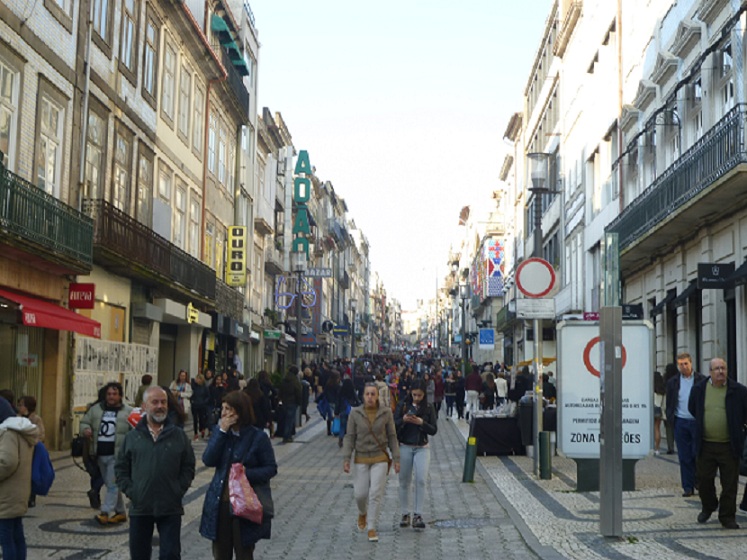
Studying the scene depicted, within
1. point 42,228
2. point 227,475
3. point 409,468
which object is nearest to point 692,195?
point 409,468

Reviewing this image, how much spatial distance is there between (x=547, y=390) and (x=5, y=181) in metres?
13.3

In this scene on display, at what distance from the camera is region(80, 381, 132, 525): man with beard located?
1185cm

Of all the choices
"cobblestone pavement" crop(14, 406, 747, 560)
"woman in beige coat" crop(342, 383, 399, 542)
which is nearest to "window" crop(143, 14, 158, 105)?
"cobblestone pavement" crop(14, 406, 747, 560)

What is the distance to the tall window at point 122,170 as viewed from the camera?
950 inches

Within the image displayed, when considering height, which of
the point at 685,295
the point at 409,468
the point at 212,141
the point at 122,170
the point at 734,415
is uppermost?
the point at 212,141

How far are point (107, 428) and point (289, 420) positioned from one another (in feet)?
42.7

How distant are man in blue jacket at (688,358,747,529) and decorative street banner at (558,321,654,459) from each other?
1.82m

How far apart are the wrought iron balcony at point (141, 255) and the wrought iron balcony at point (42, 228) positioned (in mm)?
1640

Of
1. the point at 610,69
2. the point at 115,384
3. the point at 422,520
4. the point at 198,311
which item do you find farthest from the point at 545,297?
the point at 610,69

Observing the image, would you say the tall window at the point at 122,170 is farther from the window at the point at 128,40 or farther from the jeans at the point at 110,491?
the jeans at the point at 110,491

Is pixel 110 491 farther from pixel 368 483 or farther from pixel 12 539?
pixel 12 539

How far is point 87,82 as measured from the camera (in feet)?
70.1

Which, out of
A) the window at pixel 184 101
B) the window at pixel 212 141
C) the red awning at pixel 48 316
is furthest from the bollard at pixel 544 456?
the window at pixel 212 141

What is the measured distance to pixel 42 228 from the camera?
696 inches
